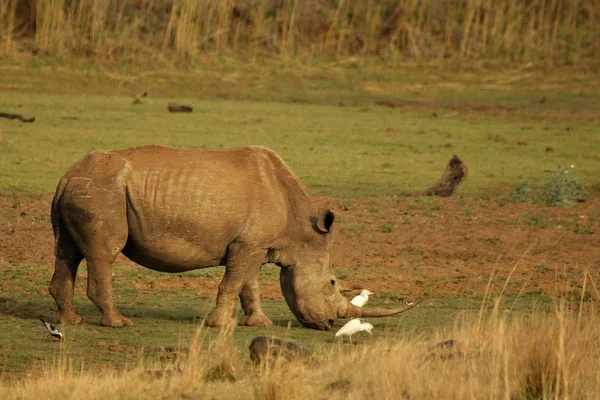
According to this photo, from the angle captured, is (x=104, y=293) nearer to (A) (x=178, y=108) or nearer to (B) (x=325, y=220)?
(B) (x=325, y=220)

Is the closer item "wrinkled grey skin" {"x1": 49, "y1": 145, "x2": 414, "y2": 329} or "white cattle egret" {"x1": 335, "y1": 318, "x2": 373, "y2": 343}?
"white cattle egret" {"x1": 335, "y1": 318, "x2": 373, "y2": 343}

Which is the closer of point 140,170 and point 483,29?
point 140,170

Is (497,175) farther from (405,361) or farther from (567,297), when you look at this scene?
(405,361)

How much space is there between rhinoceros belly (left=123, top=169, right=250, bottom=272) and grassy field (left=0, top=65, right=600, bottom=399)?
0.57 m

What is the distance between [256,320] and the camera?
34.0 ft

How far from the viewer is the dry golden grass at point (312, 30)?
2659cm

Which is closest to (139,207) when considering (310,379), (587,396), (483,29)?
(310,379)

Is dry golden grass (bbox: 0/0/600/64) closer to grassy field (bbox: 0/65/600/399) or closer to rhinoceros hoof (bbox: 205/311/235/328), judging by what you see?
grassy field (bbox: 0/65/600/399)

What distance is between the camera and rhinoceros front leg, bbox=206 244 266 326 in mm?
10242

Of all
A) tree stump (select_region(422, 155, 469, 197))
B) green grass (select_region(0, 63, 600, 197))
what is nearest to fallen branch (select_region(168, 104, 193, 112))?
green grass (select_region(0, 63, 600, 197))

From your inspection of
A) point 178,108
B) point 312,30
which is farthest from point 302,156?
point 312,30

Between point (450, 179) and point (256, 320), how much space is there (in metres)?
7.07

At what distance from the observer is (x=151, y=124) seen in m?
21.7

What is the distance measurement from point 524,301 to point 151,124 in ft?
35.6
